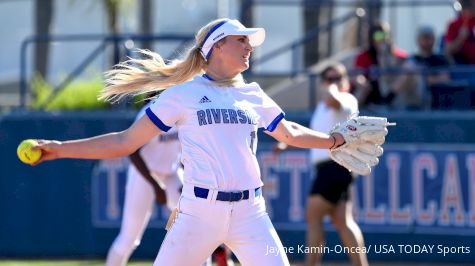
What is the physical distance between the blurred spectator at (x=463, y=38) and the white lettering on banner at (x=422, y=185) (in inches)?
61.7

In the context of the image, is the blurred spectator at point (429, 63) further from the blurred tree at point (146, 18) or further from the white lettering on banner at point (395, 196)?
the blurred tree at point (146, 18)

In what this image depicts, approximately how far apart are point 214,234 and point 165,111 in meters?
0.75

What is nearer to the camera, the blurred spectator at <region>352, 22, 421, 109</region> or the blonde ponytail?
the blonde ponytail

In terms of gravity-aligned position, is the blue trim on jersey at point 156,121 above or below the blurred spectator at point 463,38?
below

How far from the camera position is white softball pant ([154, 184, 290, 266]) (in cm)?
580

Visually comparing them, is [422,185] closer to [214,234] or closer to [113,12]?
[214,234]

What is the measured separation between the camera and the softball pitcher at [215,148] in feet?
19.1

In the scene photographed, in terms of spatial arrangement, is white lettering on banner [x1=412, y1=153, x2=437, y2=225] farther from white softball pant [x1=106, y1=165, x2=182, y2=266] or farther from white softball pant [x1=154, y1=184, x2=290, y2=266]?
white softball pant [x1=154, y1=184, x2=290, y2=266]

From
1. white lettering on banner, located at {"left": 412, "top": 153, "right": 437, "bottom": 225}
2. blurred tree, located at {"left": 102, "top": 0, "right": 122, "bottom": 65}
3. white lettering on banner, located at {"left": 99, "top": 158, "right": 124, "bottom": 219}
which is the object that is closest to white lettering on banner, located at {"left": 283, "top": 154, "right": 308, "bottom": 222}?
white lettering on banner, located at {"left": 412, "top": 153, "right": 437, "bottom": 225}

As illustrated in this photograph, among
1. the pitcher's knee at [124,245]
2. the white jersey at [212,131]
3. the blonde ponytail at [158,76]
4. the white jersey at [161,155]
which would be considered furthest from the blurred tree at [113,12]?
the white jersey at [212,131]

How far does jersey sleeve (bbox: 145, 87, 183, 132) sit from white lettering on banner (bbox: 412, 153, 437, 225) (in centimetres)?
588

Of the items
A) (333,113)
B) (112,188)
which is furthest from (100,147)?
(112,188)

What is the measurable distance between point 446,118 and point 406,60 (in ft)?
4.26

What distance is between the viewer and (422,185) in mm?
11328
